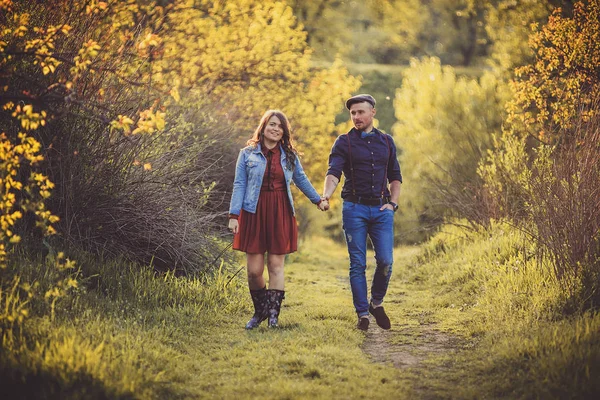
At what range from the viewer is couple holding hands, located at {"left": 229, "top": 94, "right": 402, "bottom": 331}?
19.4 ft

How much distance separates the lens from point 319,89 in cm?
1359

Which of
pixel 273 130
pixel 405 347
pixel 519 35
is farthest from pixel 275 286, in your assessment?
pixel 519 35

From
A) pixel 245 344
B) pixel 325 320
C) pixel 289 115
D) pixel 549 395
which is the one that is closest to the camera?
pixel 549 395

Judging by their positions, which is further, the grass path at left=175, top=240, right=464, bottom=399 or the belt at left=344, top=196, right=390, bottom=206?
the belt at left=344, top=196, right=390, bottom=206

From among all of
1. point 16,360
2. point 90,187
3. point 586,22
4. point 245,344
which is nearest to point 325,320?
point 245,344

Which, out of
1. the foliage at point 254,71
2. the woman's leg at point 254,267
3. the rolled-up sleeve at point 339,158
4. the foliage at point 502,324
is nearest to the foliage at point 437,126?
the foliage at point 254,71

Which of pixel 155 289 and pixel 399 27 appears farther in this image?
pixel 399 27

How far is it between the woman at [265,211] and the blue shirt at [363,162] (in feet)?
1.10

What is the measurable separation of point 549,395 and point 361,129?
300cm

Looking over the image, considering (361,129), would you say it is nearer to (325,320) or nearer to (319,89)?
(325,320)

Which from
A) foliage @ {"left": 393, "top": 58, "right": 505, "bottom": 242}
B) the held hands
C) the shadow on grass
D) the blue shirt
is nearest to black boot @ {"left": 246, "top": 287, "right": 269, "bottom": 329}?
the held hands

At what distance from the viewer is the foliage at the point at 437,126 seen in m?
14.4

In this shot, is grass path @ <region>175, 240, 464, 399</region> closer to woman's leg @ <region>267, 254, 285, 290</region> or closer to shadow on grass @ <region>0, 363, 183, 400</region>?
woman's leg @ <region>267, 254, 285, 290</region>

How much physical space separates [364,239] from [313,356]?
1.46 m
